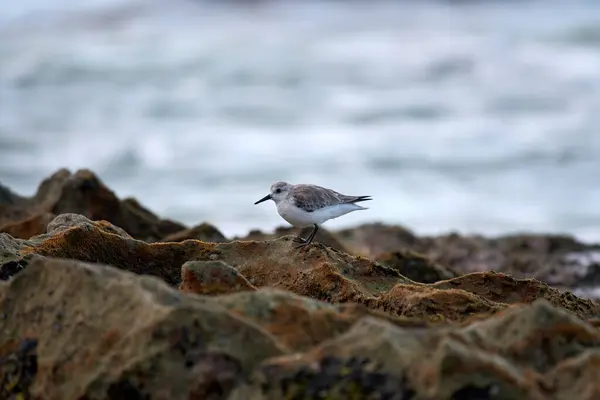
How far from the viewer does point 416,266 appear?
10773 mm

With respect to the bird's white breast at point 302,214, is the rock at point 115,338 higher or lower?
higher

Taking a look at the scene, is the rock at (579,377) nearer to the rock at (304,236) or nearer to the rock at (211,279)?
the rock at (211,279)

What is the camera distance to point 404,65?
35281 mm

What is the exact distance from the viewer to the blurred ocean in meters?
21.9

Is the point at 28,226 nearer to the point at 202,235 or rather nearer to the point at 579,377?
the point at 202,235

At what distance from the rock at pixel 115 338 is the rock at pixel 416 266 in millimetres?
5809

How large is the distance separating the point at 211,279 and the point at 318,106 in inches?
989

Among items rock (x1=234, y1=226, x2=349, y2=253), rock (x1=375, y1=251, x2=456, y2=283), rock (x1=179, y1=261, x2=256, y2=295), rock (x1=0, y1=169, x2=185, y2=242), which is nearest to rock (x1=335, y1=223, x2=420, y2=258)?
rock (x1=234, y1=226, x2=349, y2=253)

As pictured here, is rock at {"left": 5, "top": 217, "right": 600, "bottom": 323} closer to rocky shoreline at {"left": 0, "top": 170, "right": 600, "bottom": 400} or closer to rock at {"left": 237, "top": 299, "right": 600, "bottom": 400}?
rocky shoreline at {"left": 0, "top": 170, "right": 600, "bottom": 400}

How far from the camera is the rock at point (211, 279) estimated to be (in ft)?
18.8

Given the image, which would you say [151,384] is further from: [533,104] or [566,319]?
[533,104]

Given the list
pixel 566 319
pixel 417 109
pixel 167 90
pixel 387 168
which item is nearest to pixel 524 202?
pixel 387 168

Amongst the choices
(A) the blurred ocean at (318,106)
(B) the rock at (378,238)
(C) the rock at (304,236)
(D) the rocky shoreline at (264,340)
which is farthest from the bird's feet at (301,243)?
(A) the blurred ocean at (318,106)

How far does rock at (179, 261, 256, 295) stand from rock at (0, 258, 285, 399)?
721mm
